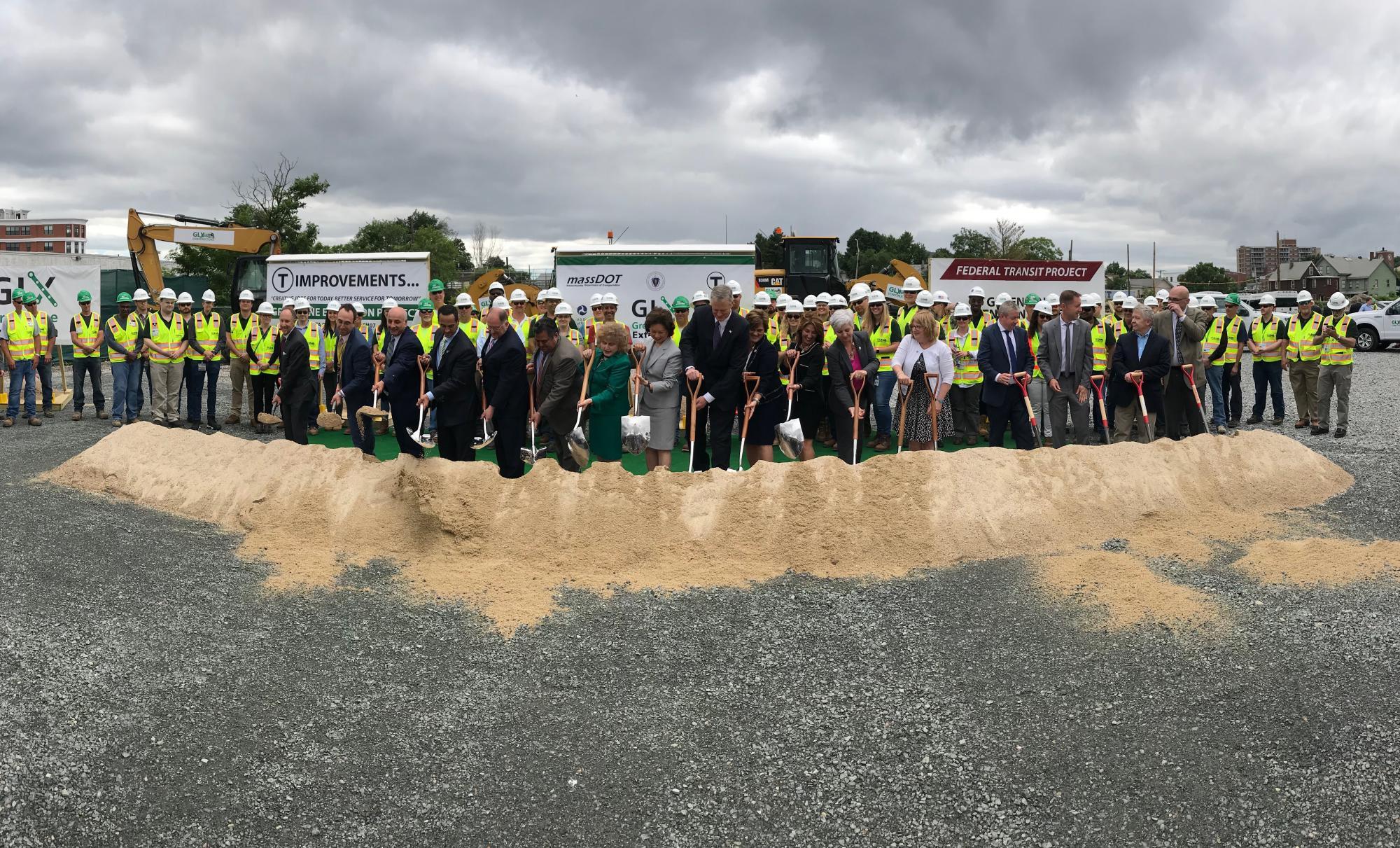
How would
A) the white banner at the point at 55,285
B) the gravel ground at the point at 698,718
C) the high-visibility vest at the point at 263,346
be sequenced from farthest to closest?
the white banner at the point at 55,285
the high-visibility vest at the point at 263,346
the gravel ground at the point at 698,718

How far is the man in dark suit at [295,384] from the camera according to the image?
1098cm

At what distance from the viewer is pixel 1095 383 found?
1080 cm

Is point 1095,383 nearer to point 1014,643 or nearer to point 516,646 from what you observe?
point 1014,643

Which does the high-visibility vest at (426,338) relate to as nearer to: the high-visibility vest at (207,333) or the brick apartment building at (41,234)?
the high-visibility vest at (207,333)

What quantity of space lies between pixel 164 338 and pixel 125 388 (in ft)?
2.90

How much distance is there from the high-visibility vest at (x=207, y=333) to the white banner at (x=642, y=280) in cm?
464

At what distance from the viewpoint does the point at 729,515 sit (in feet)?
24.0

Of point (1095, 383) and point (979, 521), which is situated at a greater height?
point (1095, 383)

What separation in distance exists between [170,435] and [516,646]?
5944mm

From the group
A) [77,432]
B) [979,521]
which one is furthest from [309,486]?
[77,432]

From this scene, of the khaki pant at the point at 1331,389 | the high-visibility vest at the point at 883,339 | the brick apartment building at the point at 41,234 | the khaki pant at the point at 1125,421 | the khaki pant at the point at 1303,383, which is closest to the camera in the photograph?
the khaki pant at the point at 1125,421

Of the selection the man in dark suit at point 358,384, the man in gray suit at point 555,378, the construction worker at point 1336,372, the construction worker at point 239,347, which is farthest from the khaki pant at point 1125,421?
the construction worker at point 239,347

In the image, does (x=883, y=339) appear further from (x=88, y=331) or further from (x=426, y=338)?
(x=88, y=331)

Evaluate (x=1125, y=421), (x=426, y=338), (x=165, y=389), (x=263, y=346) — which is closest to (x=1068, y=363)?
(x=1125, y=421)
